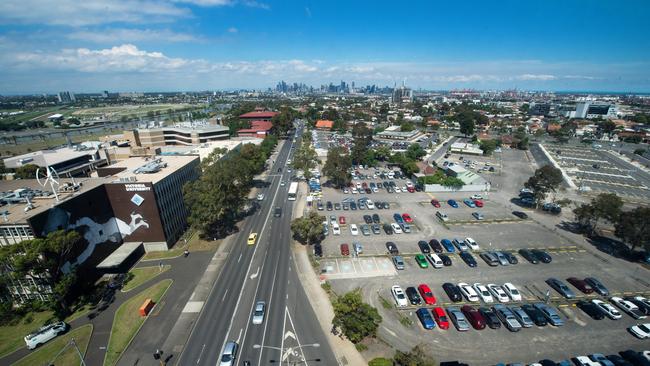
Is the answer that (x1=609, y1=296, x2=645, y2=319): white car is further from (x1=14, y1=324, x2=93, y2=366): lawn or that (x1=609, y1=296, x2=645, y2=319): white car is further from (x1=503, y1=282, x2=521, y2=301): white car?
(x1=14, y1=324, x2=93, y2=366): lawn

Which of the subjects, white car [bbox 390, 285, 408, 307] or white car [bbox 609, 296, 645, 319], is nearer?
white car [bbox 609, 296, 645, 319]

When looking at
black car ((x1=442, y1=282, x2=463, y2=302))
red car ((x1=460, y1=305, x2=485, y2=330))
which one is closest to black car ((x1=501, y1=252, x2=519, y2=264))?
black car ((x1=442, y1=282, x2=463, y2=302))

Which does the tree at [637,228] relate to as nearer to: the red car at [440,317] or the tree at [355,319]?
the red car at [440,317]

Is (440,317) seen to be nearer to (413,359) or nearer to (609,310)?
(413,359)

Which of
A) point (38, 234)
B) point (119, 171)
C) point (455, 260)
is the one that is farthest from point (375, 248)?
point (119, 171)

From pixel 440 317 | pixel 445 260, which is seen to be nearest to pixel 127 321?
pixel 440 317

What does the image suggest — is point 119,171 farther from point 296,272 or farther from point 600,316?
point 600,316

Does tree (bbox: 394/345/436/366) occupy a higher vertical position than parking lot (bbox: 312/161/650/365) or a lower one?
higher
